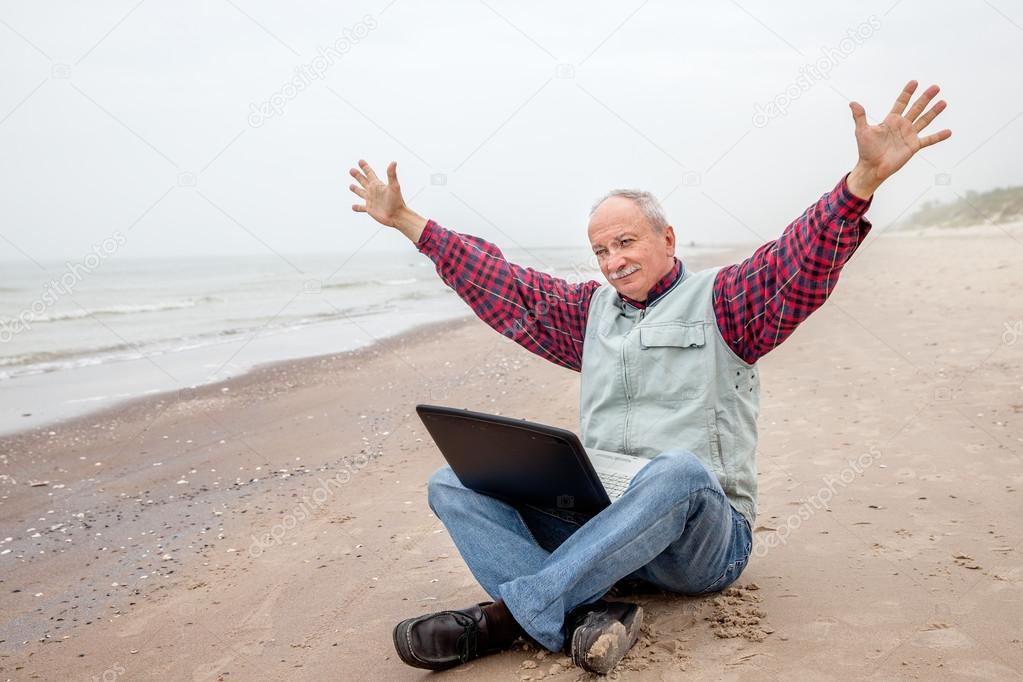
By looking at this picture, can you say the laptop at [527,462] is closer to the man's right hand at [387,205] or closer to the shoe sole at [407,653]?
the shoe sole at [407,653]

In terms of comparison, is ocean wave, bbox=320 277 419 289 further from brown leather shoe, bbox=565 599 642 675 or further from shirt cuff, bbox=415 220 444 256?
brown leather shoe, bbox=565 599 642 675

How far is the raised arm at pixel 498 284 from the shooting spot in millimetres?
3020

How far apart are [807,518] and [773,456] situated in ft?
3.32

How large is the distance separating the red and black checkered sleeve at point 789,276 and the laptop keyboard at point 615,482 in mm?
530

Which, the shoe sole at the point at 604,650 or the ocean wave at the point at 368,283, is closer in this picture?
the shoe sole at the point at 604,650

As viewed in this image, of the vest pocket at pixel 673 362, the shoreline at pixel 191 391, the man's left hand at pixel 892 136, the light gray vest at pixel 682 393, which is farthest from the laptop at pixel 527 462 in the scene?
the shoreline at pixel 191 391

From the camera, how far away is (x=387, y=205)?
3.20m

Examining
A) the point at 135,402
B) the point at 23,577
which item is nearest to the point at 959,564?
the point at 23,577

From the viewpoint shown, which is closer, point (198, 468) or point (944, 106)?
point (944, 106)

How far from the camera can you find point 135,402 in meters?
8.13

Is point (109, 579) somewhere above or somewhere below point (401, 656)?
above

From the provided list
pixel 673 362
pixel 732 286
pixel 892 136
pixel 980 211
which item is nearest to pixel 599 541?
pixel 673 362

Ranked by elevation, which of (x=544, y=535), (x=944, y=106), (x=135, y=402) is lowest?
(x=544, y=535)

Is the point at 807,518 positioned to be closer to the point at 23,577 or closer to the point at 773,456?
the point at 773,456
